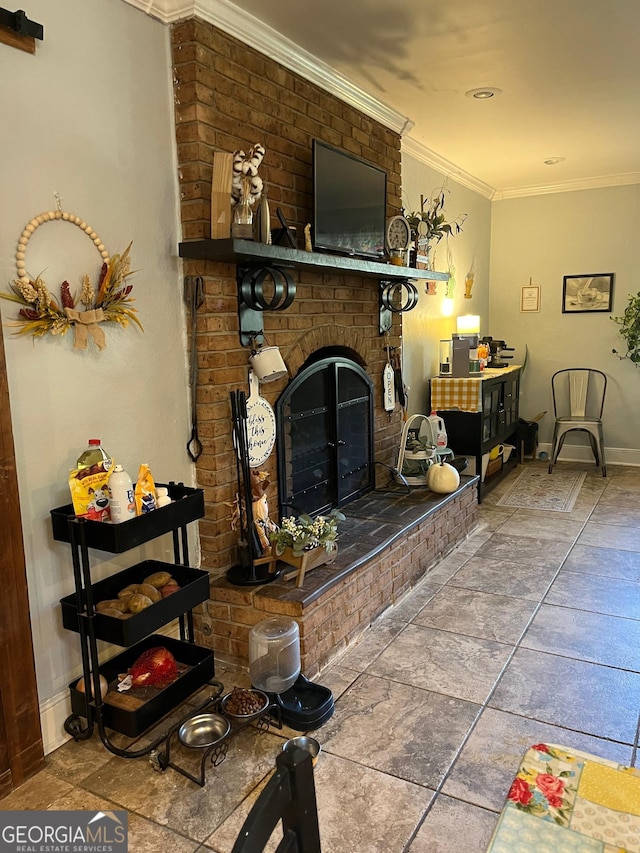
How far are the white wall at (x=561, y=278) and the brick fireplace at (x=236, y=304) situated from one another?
316 centimetres

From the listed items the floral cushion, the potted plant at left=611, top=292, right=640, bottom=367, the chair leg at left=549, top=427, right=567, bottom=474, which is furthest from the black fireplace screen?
the potted plant at left=611, top=292, right=640, bottom=367

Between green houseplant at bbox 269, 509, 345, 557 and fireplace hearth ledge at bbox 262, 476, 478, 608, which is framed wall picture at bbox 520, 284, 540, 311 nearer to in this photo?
fireplace hearth ledge at bbox 262, 476, 478, 608

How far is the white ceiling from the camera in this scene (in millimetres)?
2441

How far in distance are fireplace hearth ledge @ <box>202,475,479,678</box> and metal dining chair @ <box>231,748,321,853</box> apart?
1545 mm

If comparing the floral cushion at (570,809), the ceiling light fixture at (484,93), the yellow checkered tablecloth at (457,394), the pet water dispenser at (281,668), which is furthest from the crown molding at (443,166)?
the floral cushion at (570,809)

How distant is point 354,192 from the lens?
124 inches

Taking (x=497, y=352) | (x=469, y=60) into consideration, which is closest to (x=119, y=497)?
(x=469, y=60)

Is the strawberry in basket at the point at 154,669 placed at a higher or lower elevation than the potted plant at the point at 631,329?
lower

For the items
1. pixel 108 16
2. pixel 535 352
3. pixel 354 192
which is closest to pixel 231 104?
pixel 108 16

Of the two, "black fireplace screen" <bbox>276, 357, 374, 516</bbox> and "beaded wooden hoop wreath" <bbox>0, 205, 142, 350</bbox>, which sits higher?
"beaded wooden hoop wreath" <bbox>0, 205, 142, 350</bbox>

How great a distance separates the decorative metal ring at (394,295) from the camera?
3.70 m

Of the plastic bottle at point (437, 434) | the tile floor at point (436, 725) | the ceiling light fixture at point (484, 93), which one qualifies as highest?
the ceiling light fixture at point (484, 93)

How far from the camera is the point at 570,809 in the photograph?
36.4 inches

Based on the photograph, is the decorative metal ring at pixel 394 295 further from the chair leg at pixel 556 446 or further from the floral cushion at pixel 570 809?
the floral cushion at pixel 570 809
